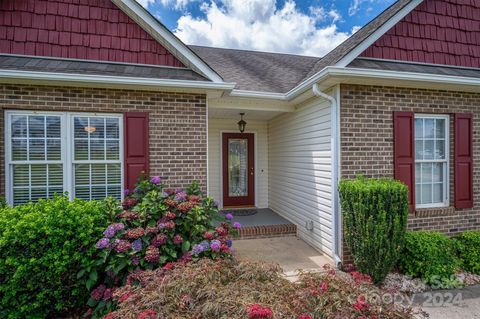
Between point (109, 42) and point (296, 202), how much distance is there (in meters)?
5.08

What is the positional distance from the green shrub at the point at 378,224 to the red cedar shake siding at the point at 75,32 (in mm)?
4157

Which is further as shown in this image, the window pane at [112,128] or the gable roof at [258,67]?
the gable roof at [258,67]

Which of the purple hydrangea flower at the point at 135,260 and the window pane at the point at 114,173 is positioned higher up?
the window pane at the point at 114,173

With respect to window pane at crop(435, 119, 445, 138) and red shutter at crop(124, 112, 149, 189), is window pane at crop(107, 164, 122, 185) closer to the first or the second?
red shutter at crop(124, 112, 149, 189)

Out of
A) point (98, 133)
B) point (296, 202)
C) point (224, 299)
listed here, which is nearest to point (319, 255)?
point (296, 202)

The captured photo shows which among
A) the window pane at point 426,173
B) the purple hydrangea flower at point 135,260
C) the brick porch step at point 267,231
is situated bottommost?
the brick porch step at point 267,231

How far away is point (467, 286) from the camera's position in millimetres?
3939

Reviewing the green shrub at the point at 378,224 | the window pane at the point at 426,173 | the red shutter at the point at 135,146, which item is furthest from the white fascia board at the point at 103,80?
the window pane at the point at 426,173

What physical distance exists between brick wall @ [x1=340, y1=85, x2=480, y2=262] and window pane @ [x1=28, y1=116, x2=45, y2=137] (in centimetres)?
498

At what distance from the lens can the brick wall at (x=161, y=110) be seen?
4.08 meters

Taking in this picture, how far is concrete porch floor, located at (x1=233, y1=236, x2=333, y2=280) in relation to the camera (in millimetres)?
4406

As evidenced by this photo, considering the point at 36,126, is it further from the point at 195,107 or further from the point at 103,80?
the point at 195,107

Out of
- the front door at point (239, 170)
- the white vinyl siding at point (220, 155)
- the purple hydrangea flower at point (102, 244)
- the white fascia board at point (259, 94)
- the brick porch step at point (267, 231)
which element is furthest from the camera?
the front door at point (239, 170)

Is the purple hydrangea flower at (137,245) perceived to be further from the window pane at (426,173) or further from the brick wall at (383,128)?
the window pane at (426,173)
